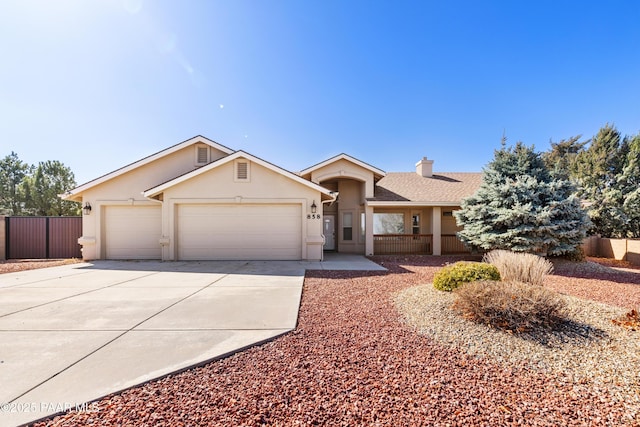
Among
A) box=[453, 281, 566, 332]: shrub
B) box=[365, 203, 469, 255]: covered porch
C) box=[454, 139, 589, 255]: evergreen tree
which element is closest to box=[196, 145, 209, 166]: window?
box=[365, 203, 469, 255]: covered porch

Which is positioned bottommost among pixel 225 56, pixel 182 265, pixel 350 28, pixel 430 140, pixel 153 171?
pixel 182 265

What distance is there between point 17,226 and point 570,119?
3027 centimetres

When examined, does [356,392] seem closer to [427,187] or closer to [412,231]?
[412,231]

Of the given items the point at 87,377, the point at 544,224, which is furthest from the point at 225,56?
the point at 544,224

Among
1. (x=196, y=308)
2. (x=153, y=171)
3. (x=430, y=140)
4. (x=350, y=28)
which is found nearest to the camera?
(x=196, y=308)

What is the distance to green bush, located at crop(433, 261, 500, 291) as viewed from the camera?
17.8 feet

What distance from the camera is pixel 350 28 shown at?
1084 centimetres

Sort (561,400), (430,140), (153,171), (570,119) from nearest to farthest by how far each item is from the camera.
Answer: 1. (561,400)
2. (153,171)
3. (570,119)
4. (430,140)

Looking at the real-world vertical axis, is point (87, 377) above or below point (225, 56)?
below

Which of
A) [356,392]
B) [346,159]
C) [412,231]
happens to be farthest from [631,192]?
[356,392]

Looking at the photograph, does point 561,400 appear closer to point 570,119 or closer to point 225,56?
point 225,56

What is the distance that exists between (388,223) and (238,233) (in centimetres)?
841

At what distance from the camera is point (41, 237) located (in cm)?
1266

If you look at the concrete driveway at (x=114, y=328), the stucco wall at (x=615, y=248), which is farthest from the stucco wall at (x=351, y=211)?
the stucco wall at (x=615, y=248)
